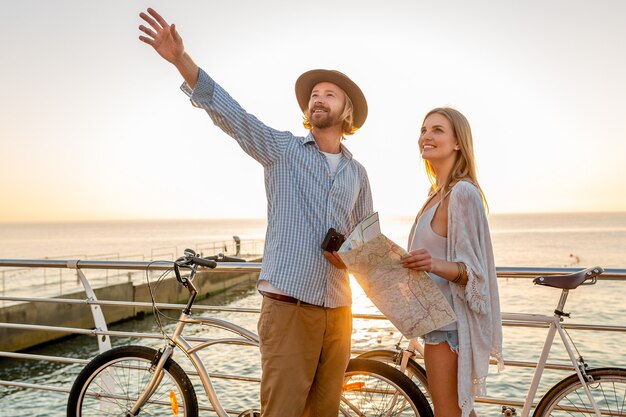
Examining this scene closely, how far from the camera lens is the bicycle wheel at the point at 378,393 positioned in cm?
249

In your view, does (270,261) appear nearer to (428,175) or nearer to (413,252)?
(413,252)

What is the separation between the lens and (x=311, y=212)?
2.17m

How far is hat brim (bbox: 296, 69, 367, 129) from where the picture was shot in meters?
2.36

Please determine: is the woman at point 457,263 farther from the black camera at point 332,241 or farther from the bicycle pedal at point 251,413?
the bicycle pedal at point 251,413

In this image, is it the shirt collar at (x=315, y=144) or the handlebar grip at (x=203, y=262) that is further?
the handlebar grip at (x=203, y=262)

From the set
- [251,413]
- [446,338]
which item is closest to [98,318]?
[251,413]

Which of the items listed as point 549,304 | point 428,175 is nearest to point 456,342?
point 428,175

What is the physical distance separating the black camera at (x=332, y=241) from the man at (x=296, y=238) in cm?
3

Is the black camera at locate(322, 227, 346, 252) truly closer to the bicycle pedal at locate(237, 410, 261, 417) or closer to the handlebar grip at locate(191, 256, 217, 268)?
the handlebar grip at locate(191, 256, 217, 268)

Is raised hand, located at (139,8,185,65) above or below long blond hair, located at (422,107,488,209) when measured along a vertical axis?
above

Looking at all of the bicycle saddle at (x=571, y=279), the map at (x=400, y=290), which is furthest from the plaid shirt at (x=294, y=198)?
the bicycle saddle at (x=571, y=279)

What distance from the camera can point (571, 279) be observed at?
239 cm

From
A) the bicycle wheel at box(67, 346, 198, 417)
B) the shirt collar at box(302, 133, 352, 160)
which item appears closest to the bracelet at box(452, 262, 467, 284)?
the shirt collar at box(302, 133, 352, 160)

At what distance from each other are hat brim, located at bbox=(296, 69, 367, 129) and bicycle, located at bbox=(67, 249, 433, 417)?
900mm
